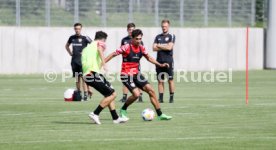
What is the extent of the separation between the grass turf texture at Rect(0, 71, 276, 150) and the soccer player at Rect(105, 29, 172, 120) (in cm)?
42

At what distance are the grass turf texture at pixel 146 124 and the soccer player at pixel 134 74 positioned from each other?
42 cm

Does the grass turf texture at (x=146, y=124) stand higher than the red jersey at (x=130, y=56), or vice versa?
the red jersey at (x=130, y=56)

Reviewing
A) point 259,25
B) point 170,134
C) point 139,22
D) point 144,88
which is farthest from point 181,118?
point 259,25

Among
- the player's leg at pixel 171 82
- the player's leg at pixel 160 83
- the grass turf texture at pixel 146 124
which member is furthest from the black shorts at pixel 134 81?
the player's leg at pixel 160 83

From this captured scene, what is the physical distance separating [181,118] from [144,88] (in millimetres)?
1073

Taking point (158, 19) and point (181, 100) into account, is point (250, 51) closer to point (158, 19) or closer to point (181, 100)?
point (158, 19)

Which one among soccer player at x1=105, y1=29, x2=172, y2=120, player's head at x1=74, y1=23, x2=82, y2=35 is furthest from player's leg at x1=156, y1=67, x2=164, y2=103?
soccer player at x1=105, y1=29, x2=172, y2=120

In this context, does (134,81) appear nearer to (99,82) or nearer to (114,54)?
(114,54)

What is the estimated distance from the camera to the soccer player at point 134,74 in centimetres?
1969

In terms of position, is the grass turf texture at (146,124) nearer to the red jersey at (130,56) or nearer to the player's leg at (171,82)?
the player's leg at (171,82)

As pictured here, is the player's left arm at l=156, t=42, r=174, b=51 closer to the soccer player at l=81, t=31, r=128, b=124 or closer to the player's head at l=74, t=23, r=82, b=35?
the player's head at l=74, t=23, r=82, b=35

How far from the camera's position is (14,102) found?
25766 mm

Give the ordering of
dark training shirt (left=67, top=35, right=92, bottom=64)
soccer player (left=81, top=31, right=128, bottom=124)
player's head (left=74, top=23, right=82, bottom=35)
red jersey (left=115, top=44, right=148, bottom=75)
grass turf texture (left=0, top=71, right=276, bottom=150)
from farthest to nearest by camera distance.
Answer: dark training shirt (left=67, top=35, right=92, bottom=64), player's head (left=74, top=23, right=82, bottom=35), red jersey (left=115, top=44, right=148, bottom=75), soccer player (left=81, top=31, right=128, bottom=124), grass turf texture (left=0, top=71, right=276, bottom=150)

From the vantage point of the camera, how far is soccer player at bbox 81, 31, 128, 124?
18938 mm
